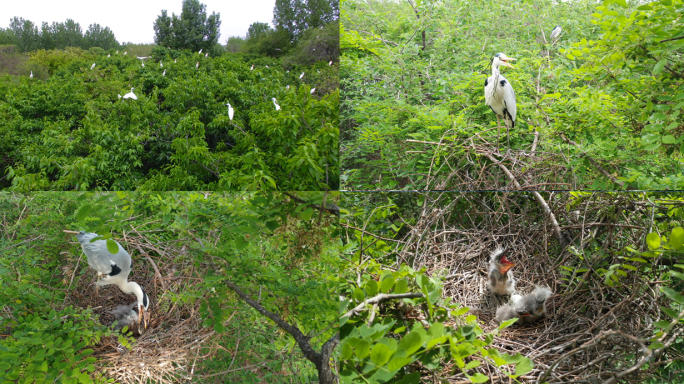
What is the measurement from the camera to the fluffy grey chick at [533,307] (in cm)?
119

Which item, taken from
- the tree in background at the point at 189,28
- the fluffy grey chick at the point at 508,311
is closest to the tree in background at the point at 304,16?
the tree in background at the point at 189,28

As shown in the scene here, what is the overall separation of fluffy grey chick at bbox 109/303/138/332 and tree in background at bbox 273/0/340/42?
47.8 inches

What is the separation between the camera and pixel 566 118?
1630mm

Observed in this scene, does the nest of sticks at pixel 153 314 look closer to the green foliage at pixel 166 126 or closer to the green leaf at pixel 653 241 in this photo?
the green foliage at pixel 166 126

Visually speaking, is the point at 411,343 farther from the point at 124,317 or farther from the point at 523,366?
the point at 124,317

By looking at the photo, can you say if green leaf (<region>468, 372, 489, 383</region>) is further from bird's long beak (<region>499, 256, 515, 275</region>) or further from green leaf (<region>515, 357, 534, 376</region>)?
bird's long beak (<region>499, 256, 515, 275</region>)

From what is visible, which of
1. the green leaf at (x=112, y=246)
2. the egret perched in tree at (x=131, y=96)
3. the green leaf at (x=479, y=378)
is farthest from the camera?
the egret perched in tree at (x=131, y=96)

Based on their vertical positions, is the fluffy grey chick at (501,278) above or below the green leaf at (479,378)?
above

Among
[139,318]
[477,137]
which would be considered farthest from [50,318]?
[477,137]

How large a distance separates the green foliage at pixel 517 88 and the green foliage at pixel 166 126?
8.0 inches

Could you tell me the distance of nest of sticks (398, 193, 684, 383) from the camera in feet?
3.50

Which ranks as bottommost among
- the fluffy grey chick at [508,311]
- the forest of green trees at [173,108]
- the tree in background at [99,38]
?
the fluffy grey chick at [508,311]

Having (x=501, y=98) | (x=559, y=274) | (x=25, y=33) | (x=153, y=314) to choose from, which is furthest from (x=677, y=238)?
(x=25, y=33)

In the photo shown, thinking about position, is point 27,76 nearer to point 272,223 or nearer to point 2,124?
point 2,124
